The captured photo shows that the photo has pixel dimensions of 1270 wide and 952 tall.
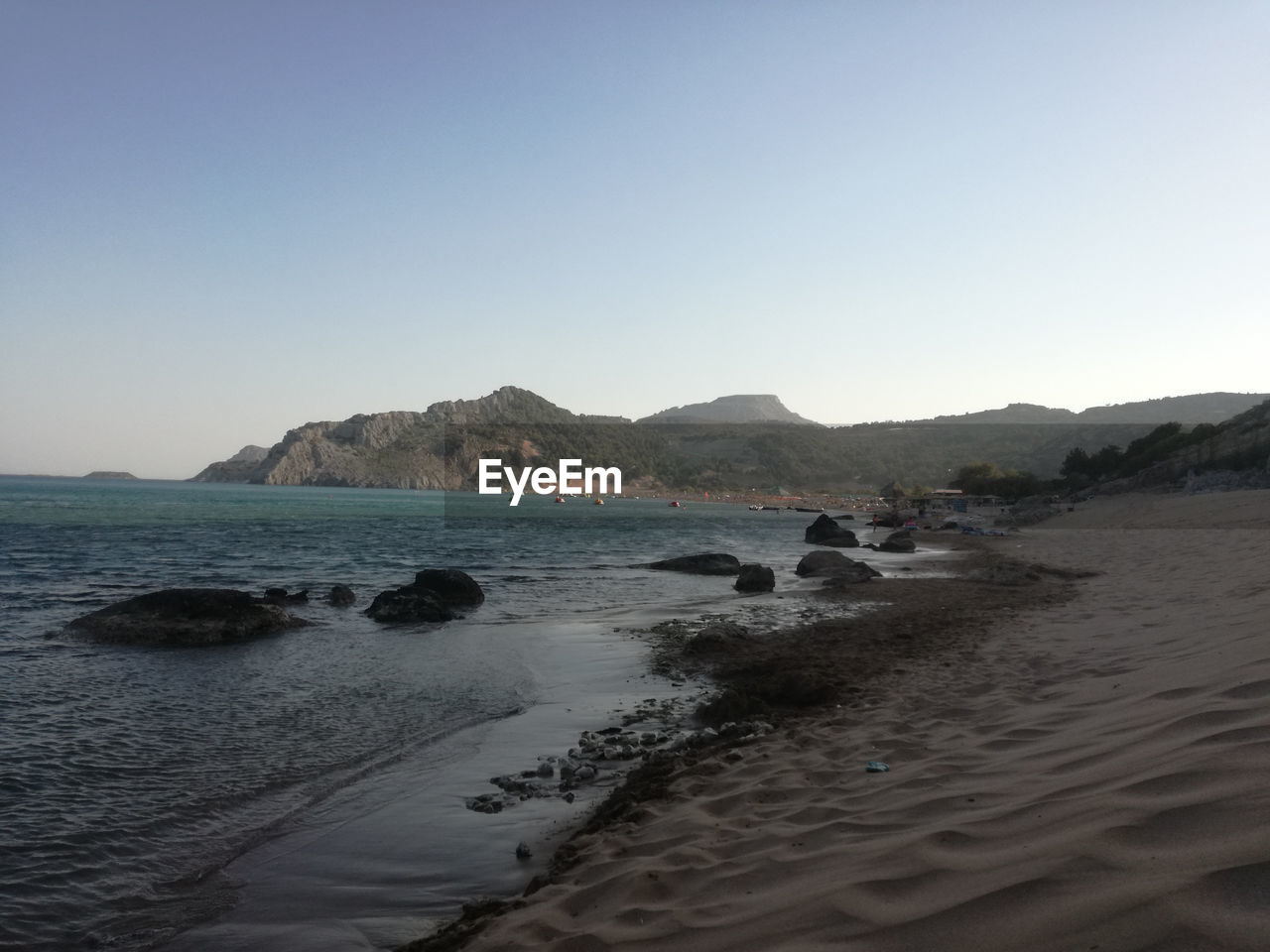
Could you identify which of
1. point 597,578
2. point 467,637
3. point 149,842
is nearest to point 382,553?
point 597,578

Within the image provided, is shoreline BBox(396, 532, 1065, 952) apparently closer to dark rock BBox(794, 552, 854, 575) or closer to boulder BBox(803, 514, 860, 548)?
dark rock BBox(794, 552, 854, 575)

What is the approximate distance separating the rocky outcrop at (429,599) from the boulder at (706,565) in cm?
904

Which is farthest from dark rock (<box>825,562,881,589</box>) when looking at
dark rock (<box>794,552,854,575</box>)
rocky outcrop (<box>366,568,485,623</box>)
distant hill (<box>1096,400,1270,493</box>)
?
distant hill (<box>1096,400,1270,493</box>)

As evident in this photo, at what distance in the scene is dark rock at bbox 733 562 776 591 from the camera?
20.7 metres

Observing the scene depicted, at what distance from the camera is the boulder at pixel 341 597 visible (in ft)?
61.7

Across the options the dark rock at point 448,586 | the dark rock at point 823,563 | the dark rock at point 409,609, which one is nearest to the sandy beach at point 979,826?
the dark rock at point 409,609

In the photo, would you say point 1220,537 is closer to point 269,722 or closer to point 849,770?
point 849,770

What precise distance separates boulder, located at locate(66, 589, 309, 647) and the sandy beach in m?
11.0

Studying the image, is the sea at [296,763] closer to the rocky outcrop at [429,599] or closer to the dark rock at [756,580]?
the rocky outcrop at [429,599]

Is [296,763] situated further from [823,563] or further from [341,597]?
[823,563]

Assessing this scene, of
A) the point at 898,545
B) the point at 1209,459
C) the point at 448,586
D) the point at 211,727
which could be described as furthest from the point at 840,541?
the point at 211,727

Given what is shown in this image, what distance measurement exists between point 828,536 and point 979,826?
3553cm

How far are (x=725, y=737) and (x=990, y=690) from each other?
2.91 m

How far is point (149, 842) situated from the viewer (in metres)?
5.74
